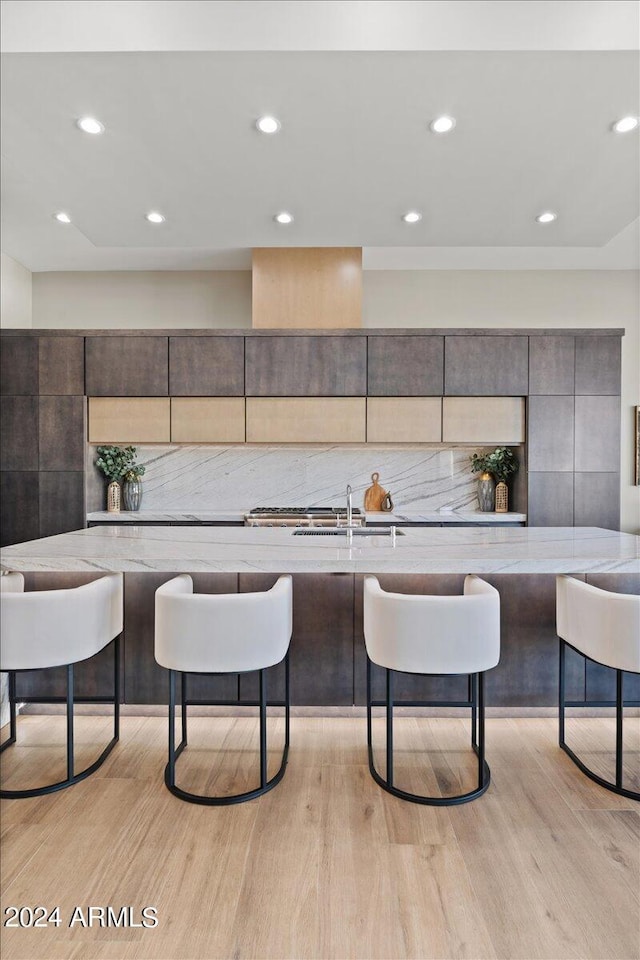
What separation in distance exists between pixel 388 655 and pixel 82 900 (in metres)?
1.10

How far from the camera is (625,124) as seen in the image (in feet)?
7.68

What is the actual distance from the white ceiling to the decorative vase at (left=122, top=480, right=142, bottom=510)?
1.80m

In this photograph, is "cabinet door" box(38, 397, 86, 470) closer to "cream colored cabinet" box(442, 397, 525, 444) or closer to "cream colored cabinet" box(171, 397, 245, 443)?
"cream colored cabinet" box(171, 397, 245, 443)

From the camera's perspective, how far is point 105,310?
463 cm

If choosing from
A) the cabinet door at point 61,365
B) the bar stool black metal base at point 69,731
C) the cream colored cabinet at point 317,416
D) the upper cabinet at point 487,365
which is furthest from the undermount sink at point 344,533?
the cabinet door at point 61,365

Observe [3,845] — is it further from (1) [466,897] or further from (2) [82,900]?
(1) [466,897]

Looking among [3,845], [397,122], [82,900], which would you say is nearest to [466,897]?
[82,900]

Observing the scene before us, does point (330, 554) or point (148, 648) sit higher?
point (330, 554)

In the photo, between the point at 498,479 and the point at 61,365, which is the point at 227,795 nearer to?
the point at 498,479

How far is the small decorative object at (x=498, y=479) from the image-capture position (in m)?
4.28

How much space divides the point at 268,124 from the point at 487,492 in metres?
3.01

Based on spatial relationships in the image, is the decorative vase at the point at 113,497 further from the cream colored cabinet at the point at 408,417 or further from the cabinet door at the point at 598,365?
the cabinet door at the point at 598,365

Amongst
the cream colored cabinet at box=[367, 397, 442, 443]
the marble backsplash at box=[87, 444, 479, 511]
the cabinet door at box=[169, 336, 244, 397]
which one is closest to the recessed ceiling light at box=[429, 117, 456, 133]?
the cream colored cabinet at box=[367, 397, 442, 443]

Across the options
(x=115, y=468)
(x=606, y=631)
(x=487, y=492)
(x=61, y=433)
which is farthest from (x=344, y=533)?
(x=61, y=433)
